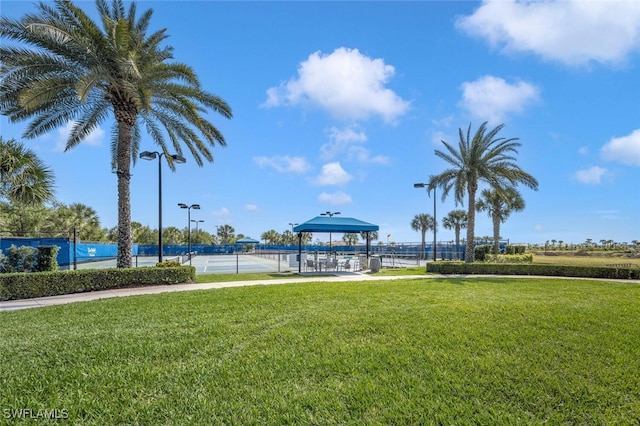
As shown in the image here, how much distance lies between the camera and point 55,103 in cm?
1141

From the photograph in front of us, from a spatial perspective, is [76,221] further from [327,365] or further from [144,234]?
[327,365]

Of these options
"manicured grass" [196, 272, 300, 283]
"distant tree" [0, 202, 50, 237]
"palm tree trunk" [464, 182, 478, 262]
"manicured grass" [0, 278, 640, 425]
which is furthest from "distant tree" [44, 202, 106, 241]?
"palm tree trunk" [464, 182, 478, 262]

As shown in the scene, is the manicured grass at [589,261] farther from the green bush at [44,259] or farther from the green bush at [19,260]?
the green bush at [19,260]

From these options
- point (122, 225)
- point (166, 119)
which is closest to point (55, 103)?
point (166, 119)

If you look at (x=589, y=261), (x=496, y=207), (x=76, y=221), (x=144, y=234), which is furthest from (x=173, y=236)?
(x=589, y=261)

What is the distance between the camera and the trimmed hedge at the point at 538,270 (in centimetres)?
1421

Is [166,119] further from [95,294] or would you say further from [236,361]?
[236,361]

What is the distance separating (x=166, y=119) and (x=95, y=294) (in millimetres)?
6935

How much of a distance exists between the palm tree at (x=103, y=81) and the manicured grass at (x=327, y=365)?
681cm

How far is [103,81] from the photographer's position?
1147 centimetres

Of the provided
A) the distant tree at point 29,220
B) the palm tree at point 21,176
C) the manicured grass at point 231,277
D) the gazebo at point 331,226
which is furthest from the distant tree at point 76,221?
the gazebo at point 331,226

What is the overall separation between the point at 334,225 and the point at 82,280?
33.6 ft

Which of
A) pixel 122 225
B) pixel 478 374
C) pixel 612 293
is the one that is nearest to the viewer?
pixel 478 374

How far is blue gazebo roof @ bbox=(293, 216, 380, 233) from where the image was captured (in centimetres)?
1623
